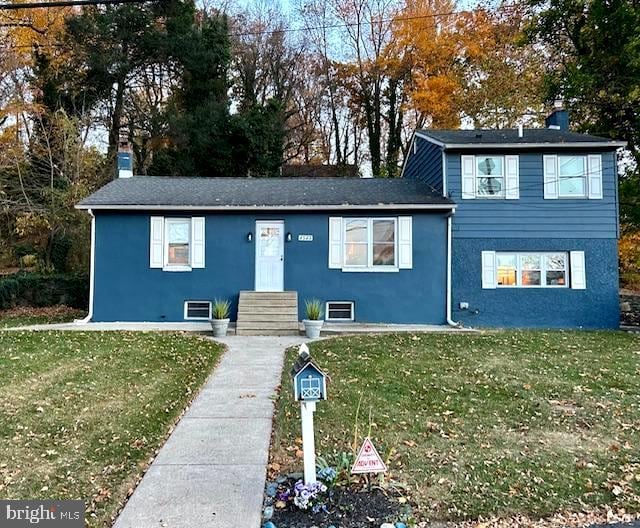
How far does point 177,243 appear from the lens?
1152cm

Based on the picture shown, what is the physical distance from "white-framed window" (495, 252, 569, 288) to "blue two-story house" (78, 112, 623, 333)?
25mm

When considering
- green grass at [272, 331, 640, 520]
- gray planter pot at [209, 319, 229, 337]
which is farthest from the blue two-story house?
green grass at [272, 331, 640, 520]

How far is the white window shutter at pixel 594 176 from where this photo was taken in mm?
11422

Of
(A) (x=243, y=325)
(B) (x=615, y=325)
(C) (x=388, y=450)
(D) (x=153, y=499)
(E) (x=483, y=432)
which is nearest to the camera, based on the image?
(D) (x=153, y=499)

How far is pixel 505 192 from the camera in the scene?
11594 mm

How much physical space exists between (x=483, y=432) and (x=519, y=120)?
59.7ft

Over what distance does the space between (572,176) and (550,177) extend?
546mm

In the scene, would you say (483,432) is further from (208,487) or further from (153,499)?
(153,499)

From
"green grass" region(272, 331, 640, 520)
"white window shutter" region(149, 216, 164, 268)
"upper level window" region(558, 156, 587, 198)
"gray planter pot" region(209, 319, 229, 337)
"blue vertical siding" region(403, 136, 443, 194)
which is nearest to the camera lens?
"green grass" region(272, 331, 640, 520)

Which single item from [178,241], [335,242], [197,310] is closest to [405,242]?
[335,242]

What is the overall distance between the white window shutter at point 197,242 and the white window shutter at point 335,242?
3.15 m

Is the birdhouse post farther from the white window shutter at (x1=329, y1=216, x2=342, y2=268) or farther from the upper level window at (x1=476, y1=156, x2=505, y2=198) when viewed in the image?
the upper level window at (x1=476, y1=156, x2=505, y2=198)

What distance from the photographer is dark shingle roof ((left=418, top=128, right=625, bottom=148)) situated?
11.4 metres

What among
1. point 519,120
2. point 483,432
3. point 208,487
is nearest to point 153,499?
point 208,487
